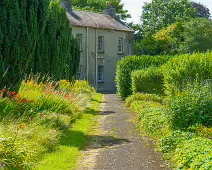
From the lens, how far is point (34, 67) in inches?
691

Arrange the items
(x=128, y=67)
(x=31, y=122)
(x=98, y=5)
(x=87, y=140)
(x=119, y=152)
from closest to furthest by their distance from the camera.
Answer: (x=119, y=152) < (x=31, y=122) < (x=87, y=140) < (x=128, y=67) < (x=98, y=5)

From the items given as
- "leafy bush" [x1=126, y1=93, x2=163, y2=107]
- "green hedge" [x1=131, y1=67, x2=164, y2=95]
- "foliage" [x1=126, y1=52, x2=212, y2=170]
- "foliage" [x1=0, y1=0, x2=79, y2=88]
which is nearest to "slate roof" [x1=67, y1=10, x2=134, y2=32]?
"green hedge" [x1=131, y1=67, x2=164, y2=95]

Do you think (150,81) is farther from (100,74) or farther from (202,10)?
(202,10)

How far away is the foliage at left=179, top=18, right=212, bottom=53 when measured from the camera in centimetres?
4291

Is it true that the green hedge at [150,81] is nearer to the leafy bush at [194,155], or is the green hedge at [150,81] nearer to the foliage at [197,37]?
the leafy bush at [194,155]

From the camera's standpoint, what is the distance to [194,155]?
705cm

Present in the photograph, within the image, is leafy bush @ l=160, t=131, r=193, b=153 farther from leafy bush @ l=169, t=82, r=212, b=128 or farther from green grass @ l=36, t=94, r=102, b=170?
green grass @ l=36, t=94, r=102, b=170

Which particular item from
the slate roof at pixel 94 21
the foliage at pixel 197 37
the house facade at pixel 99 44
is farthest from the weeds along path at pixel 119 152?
the foliage at pixel 197 37

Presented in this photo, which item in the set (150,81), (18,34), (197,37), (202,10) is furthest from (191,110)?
(202,10)

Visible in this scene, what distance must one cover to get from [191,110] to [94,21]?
2938 centimetres

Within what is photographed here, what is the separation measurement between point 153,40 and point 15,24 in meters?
33.8

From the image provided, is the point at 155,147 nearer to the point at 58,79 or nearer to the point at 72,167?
the point at 72,167

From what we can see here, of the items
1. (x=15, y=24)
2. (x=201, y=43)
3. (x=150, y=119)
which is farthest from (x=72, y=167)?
(x=201, y=43)

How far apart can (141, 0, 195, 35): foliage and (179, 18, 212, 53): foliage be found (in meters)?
11.3
